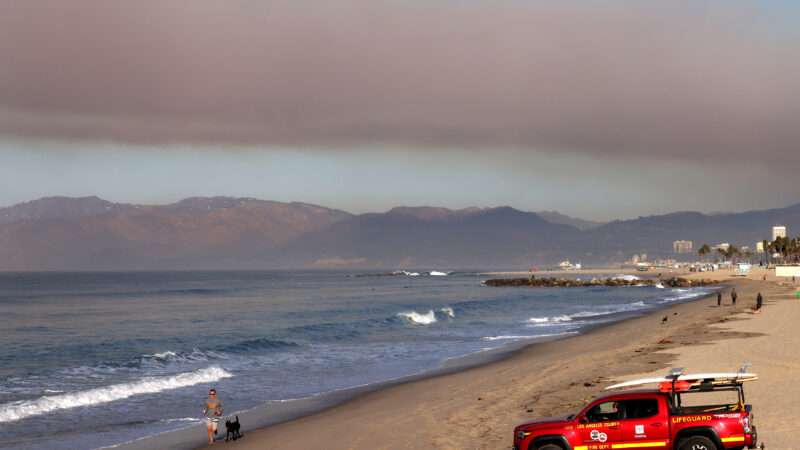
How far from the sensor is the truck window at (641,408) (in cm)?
1504

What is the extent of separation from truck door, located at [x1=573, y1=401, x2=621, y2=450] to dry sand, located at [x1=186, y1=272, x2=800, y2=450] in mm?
2910

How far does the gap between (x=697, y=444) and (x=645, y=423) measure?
0.91 meters

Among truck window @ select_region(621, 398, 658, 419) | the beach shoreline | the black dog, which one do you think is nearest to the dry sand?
the beach shoreline

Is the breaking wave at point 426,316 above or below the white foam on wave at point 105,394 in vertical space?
above

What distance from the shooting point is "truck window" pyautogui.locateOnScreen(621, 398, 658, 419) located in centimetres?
1504

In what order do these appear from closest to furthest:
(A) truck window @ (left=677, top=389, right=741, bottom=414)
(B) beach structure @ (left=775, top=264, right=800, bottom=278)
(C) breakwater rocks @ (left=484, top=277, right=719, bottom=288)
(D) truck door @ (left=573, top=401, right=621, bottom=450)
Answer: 1. (A) truck window @ (left=677, top=389, right=741, bottom=414)
2. (D) truck door @ (left=573, top=401, right=621, bottom=450)
3. (B) beach structure @ (left=775, top=264, right=800, bottom=278)
4. (C) breakwater rocks @ (left=484, top=277, right=719, bottom=288)

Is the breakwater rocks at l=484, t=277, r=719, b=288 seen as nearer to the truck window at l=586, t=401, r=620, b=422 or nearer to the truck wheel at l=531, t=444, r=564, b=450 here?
the truck window at l=586, t=401, r=620, b=422

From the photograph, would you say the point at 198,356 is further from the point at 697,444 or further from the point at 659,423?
the point at 697,444

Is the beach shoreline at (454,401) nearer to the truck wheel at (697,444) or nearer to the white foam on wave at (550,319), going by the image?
the truck wheel at (697,444)

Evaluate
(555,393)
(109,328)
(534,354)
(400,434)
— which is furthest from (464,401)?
(109,328)

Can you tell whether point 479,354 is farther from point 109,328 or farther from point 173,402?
point 109,328

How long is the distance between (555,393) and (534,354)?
14.4 metres

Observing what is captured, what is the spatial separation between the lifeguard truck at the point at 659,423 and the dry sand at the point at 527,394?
6.87ft

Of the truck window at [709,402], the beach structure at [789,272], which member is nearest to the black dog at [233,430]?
the truck window at [709,402]
